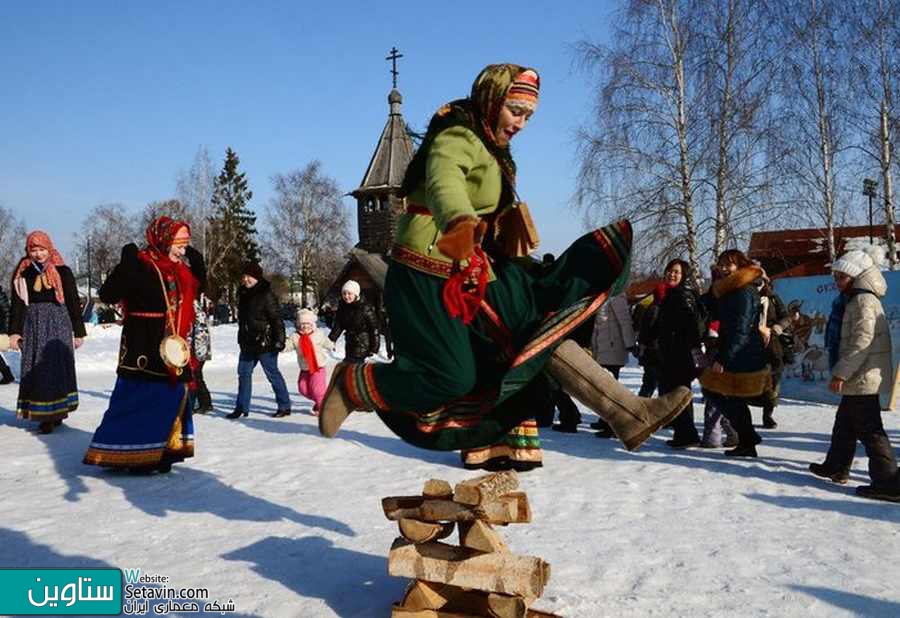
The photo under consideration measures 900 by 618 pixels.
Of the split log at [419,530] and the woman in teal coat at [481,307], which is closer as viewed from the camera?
the woman in teal coat at [481,307]

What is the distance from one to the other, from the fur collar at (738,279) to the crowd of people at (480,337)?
0.01 metres

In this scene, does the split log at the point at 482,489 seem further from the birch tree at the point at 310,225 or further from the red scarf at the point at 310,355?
the birch tree at the point at 310,225

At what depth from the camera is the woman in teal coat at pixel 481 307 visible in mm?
2504

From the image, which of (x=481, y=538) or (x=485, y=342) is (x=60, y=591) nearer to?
(x=481, y=538)

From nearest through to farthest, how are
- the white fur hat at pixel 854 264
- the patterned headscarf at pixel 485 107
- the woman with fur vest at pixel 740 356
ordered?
the patterned headscarf at pixel 485 107, the white fur hat at pixel 854 264, the woman with fur vest at pixel 740 356

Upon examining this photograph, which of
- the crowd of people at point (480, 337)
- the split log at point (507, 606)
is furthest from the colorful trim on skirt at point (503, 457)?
the split log at point (507, 606)

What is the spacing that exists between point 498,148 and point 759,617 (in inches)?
95.5

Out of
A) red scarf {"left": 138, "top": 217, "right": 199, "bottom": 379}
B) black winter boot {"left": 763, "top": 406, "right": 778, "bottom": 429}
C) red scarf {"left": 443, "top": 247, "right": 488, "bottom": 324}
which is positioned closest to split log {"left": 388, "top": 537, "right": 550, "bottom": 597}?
red scarf {"left": 443, "top": 247, "right": 488, "bottom": 324}

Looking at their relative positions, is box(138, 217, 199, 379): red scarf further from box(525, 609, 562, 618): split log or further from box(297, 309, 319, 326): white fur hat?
box(525, 609, 562, 618): split log

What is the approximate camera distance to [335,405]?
112 inches

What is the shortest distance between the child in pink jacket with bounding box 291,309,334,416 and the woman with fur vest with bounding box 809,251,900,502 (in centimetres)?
590

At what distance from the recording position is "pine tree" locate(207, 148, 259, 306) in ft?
161

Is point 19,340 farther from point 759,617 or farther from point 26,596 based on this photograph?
point 759,617

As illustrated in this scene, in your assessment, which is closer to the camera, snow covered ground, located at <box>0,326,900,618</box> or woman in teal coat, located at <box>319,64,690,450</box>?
woman in teal coat, located at <box>319,64,690,450</box>
